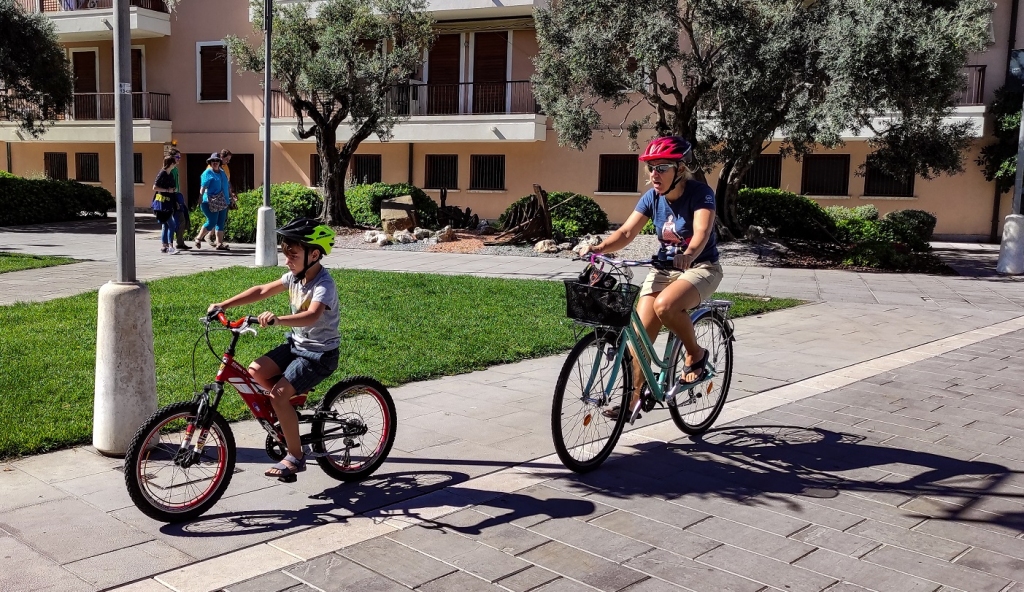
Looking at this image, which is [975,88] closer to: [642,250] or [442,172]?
[642,250]

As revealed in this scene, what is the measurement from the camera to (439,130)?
2603 cm

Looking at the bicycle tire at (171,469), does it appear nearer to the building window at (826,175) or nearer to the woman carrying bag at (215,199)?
the woman carrying bag at (215,199)

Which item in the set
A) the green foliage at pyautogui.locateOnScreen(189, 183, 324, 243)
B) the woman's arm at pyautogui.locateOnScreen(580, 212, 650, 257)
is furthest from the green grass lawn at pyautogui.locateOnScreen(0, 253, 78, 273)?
the woman's arm at pyautogui.locateOnScreen(580, 212, 650, 257)

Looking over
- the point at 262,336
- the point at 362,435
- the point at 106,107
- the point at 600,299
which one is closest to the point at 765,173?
the point at 262,336

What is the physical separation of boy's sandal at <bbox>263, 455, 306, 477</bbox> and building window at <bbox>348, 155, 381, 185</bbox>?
24549 millimetres

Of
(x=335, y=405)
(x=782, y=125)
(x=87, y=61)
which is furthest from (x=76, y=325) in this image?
(x=87, y=61)

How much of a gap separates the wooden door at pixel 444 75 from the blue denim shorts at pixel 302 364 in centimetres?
2316

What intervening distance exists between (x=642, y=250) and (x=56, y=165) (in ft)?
78.1

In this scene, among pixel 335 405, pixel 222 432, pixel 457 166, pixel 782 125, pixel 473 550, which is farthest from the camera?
pixel 457 166

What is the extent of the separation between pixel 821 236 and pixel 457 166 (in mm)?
11923

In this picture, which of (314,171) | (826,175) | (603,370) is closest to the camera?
(603,370)

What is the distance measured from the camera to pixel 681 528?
4375 mm

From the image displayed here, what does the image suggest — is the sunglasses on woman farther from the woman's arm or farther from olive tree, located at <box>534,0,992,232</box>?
olive tree, located at <box>534,0,992,232</box>

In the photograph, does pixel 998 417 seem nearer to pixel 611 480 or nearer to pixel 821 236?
pixel 611 480
